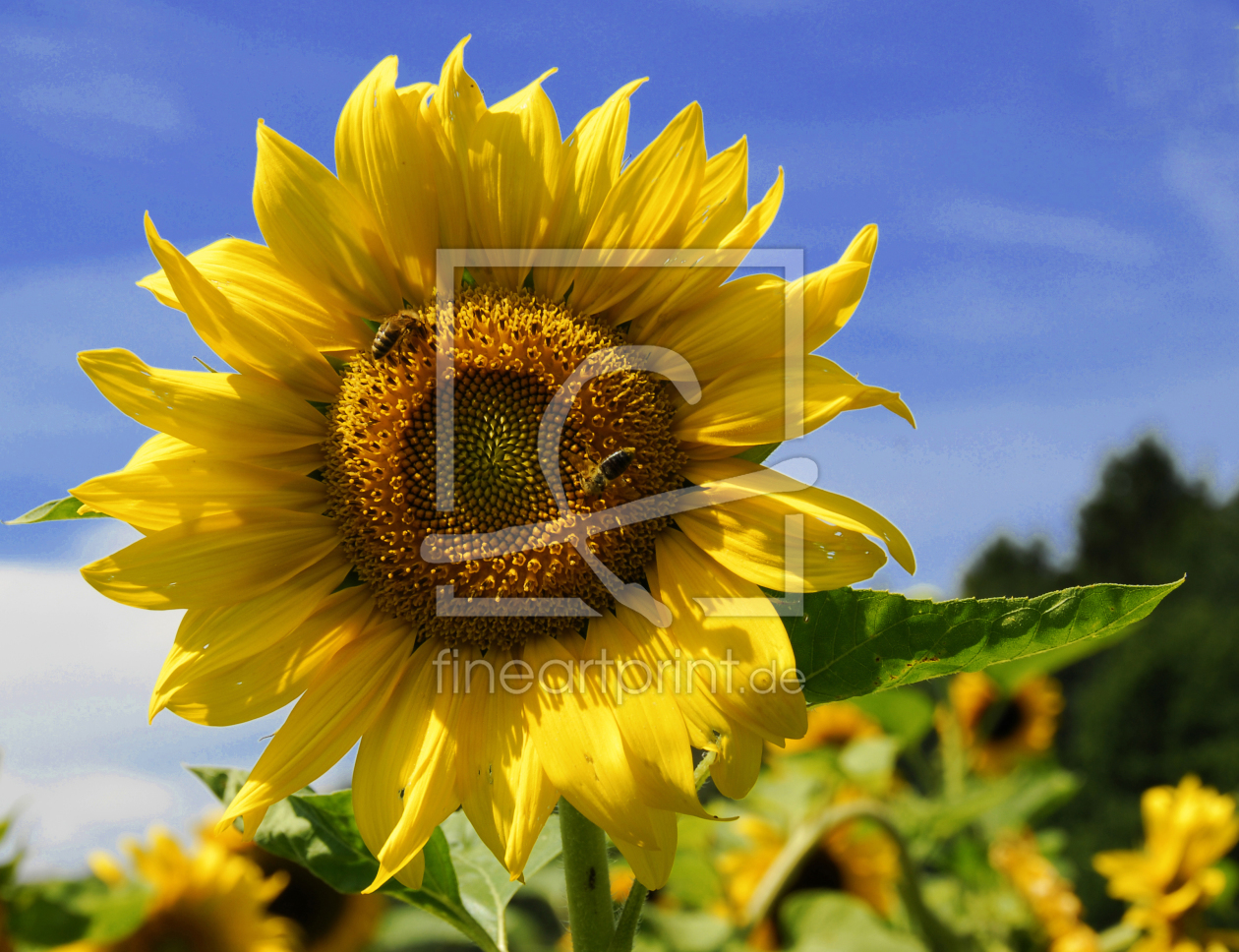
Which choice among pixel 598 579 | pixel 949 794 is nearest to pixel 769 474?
pixel 598 579

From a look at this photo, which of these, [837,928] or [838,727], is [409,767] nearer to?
[837,928]

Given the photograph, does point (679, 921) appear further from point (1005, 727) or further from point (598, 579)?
point (1005, 727)

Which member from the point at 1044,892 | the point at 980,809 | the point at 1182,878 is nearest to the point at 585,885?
the point at 980,809

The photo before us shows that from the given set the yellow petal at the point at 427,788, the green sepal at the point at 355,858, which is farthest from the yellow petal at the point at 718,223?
the green sepal at the point at 355,858

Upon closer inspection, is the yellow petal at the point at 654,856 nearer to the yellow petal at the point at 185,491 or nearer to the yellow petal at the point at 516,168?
the yellow petal at the point at 185,491

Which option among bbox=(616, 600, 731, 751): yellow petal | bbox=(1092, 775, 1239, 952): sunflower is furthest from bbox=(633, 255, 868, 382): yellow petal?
bbox=(1092, 775, 1239, 952): sunflower

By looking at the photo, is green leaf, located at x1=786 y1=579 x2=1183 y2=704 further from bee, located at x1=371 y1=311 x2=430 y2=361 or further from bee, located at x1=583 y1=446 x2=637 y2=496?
bee, located at x1=371 y1=311 x2=430 y2=361
